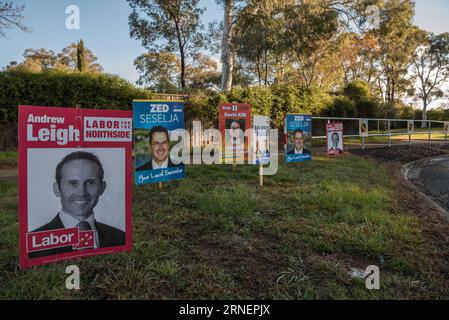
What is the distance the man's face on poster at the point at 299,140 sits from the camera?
888cm

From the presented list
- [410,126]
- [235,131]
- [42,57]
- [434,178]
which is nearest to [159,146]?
[235,131]

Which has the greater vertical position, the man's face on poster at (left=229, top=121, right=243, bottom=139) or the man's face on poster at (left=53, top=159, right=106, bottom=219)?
the man's face on poster at (left=229, top=121, right=243, bottom=139)

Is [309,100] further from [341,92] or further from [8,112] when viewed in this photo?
[8,112]

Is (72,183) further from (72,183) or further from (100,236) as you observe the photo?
(100,236)

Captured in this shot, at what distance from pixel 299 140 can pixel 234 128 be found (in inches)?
68.9

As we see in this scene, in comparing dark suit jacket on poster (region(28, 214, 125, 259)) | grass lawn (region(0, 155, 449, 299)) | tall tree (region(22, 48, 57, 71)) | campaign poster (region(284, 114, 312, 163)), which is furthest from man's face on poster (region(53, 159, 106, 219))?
tall tree (region(22, 48, 57, 71))

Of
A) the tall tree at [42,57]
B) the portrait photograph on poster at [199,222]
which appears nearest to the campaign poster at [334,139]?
the portrait photograph on poster at [199,222]

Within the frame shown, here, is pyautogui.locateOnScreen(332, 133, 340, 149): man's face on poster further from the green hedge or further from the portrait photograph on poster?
the green hedge

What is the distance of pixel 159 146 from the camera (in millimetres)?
5809

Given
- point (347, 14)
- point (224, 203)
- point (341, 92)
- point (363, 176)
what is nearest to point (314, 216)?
point (224, 203)

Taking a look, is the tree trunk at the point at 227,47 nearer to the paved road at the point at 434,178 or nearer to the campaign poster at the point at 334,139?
the campaign poster at the point at 334,139

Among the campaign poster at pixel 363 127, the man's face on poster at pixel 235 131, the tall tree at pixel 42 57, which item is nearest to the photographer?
the man's face on poster at pixel 235 131

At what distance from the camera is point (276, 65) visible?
88.1 feet

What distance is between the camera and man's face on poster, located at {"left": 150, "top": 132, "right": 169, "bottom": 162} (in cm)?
574
